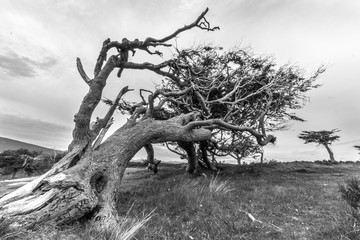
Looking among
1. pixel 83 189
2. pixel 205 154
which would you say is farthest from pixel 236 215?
pixel 205 154

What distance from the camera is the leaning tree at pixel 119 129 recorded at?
4.35m

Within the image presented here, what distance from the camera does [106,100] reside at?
1430 cm

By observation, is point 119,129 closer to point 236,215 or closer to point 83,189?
point 83,189

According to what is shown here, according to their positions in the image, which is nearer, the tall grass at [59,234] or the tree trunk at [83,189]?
the tall grass at [59,234]

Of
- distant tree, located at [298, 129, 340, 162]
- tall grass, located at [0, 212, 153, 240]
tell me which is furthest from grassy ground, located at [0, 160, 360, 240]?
distant tree, located at [298, 129, 340, 162]

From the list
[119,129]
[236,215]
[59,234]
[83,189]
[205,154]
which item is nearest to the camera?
[59,234]

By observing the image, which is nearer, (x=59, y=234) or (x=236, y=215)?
(x=59, y=234)

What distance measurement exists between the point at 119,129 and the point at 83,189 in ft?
9.64

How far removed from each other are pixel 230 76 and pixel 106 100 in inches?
330

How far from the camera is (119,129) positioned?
736 centimetres

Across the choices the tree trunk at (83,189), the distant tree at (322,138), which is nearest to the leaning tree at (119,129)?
the tree trunk at (83,189)

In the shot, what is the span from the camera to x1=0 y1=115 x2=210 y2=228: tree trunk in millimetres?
4062

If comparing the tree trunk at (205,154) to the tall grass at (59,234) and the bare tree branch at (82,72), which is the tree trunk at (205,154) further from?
the tall grass at (59,234)

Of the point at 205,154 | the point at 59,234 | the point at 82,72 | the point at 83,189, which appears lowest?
the point at 59,234
